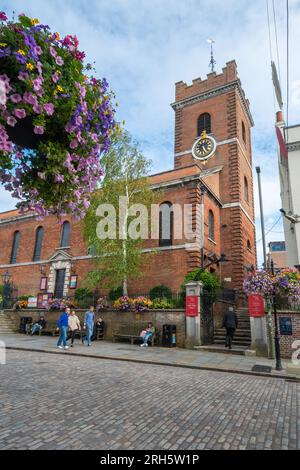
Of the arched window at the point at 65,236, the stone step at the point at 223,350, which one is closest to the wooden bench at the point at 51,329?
the arched window at the point at 65,236

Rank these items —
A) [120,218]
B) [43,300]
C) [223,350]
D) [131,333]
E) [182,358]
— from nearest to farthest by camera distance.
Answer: [182,358] → [223,350] → [131,333] → [120,218] → [43,300]

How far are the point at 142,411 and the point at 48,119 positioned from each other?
4.79 metres

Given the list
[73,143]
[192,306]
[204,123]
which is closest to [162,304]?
[192,306]

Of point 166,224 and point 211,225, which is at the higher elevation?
point 211,225

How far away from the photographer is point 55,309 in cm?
1991

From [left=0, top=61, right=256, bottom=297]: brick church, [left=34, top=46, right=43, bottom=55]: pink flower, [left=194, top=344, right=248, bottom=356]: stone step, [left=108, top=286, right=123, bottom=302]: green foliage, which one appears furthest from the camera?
[left=0, top=61, right=256, bottom=297]: brick church

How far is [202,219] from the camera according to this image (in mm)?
19672

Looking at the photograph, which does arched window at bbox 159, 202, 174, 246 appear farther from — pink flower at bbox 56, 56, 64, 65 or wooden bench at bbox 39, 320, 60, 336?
pink flower at bbox 56, 56, 64, 65

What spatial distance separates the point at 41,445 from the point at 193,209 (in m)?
16.9

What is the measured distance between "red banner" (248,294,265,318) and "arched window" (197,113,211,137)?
57.6 ft

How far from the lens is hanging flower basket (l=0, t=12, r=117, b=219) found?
275 centimetres

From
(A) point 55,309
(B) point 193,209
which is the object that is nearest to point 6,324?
(A) point 55,309

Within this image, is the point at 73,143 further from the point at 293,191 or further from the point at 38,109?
the point at 293,191

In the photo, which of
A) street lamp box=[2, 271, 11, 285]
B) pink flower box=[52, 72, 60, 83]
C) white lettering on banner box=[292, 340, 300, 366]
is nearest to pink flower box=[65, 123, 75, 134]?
pink flower box=[52, 72, 60, 83]
